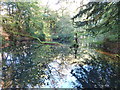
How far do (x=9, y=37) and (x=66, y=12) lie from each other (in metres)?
7.19

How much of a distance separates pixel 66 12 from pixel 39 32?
4204 millimetres

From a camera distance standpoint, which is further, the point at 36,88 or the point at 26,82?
the point at 26,82

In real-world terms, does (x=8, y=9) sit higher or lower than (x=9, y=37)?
higher

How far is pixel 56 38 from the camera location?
13031 millimetres

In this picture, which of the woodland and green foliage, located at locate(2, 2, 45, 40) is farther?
green foliage, located at locate(2, 2, 45, 40)

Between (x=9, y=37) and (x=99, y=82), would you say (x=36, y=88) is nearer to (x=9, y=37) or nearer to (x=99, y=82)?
(x=99, y=82)

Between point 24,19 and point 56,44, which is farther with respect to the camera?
point 56,44

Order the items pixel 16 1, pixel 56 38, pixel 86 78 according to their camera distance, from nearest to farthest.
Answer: pixel 86 78
pixel 16 1
pixel 56 38

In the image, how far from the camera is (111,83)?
1.77 metres

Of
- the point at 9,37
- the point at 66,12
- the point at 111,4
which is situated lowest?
the point at 9,37

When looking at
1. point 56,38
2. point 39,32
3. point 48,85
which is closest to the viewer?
point 48,85

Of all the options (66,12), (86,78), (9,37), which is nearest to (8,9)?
(9,37)

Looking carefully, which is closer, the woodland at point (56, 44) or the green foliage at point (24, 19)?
the woodland at point (56, 44)

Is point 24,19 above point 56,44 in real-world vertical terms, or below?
above
